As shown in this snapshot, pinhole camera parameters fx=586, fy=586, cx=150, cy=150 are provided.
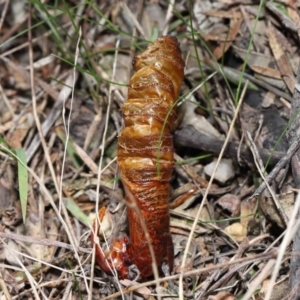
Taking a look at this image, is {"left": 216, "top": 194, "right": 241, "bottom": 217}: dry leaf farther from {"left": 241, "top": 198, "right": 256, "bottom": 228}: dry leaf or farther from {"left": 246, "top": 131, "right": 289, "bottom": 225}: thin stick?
{"left": 246, "top": 131, "right": 289, "bottom": 225}: thin stick

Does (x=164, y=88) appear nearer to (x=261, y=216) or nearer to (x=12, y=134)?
(x=261, y=216)

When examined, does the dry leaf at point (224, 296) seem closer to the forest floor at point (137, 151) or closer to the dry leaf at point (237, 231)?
the forest floor at point (137, 151)

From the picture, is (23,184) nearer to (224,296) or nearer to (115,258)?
(115,258)

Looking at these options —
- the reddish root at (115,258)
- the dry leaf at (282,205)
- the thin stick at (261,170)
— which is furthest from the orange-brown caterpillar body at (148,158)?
the dry leaf at (282,205)

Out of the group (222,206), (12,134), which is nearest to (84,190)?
(12,134)

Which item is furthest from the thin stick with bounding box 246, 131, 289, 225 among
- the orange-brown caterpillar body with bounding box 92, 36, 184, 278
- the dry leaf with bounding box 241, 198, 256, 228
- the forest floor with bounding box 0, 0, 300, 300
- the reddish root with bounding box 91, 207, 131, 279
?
the reddish root with bounding box 91, 207, 131, 279

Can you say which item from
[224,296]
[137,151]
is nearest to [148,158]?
[137,151]
